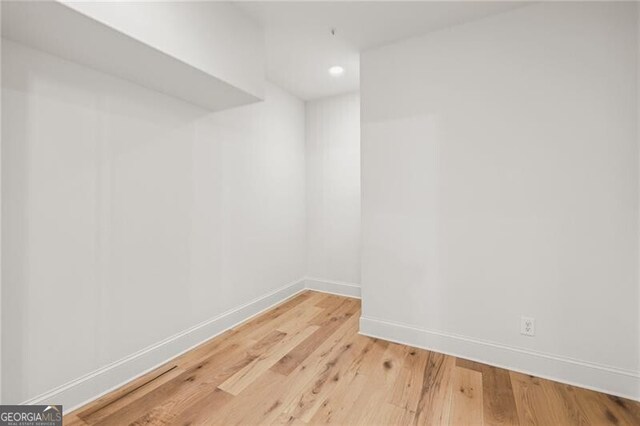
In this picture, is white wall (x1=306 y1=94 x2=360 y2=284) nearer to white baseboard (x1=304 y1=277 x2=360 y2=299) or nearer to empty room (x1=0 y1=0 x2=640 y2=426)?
white baseboard (x1=304 y1=277 x2=360 y2=299)

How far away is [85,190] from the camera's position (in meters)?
1.65

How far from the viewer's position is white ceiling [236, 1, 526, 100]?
1.96 meters

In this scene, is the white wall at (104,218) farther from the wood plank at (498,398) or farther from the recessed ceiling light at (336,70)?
the wood plank at (498,398)

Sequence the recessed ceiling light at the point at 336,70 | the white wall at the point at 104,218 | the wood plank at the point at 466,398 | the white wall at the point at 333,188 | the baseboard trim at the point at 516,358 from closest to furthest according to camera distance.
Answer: the white wall at the point at 104,218 → the wood plank at the point at 466,398 → the baseboard trim at the point at 516,358 → the recessed ceiling light at the point at 336,70 → the white wall at the point at 333,188

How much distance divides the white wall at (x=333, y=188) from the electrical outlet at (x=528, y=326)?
5.94 ft

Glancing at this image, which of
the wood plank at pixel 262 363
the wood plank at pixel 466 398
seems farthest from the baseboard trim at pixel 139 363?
A: the wood plank at pixel 466 398

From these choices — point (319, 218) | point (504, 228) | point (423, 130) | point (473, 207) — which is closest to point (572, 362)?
point (504, 228)

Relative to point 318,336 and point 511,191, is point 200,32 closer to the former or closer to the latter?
point 511,191

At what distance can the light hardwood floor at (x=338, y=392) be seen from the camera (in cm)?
155

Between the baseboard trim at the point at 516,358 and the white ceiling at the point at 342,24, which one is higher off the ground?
the white ceiling at the point at 342,24

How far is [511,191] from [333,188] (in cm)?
203

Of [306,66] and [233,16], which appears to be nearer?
[233,16]

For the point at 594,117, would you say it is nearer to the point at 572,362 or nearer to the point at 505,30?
the point at 505,30

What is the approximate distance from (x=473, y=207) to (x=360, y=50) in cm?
162
